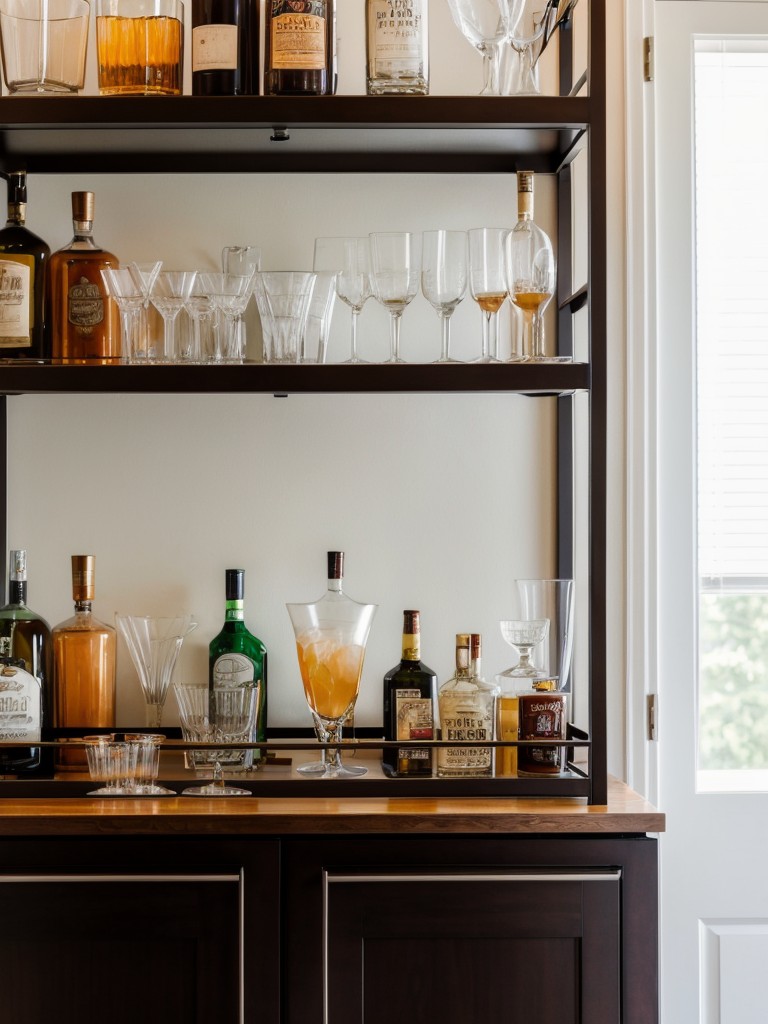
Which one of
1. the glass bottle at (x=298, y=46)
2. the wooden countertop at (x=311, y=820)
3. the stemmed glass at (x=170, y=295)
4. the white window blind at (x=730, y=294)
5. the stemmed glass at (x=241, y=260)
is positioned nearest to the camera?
the wooden countertop at (x=311, y=820)

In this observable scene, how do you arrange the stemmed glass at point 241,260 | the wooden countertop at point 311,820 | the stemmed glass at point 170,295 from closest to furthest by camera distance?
the wooden countertop at point 311,820 < the stemmed glass at point 170,295 < the stemmed glass at point 241,260

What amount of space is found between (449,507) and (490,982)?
793 millimetres

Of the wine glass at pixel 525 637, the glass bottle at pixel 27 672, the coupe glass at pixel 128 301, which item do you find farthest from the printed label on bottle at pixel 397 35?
the glass bottle at pixel 27 672

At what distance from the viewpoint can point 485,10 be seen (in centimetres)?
152

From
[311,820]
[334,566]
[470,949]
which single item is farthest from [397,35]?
[470,949]

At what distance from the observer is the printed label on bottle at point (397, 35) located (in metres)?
1.48

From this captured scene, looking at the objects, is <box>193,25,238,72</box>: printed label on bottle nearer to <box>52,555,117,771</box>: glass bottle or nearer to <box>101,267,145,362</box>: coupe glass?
<box>101,267,145,362</box>: coupe glass

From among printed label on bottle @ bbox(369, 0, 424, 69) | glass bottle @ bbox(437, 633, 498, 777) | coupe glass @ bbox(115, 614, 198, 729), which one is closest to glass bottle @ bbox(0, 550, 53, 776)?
coupe glass @ bbox(115, 614, 198, 729)

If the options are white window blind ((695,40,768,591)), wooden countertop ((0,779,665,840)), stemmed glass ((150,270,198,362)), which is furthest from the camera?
white window blind ((695,40,768,591))

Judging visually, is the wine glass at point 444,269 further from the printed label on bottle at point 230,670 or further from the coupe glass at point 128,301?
the printed label on bottle at point 230,670

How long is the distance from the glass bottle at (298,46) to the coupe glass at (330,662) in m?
0.77

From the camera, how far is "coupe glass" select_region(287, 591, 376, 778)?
153 cm

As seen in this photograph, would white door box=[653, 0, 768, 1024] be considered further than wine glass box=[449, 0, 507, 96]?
Yes

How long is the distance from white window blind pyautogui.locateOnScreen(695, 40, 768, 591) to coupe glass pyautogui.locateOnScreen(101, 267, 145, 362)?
101 cm
